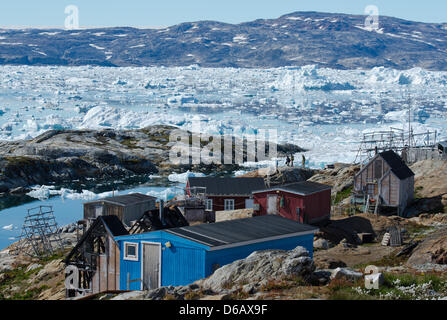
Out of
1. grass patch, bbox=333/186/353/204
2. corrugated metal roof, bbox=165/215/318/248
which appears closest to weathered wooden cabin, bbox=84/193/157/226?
corrugated metal roof, bbox=165/215/318/248

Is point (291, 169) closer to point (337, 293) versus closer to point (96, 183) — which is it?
point (96, 183)

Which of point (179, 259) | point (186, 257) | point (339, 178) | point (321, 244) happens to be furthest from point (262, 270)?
point (339, 178)

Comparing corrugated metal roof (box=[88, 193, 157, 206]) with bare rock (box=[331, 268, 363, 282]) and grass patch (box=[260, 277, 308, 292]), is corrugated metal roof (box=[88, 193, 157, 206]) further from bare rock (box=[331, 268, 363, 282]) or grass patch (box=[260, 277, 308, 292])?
grass patch (box=[260, 277, 308, 292])

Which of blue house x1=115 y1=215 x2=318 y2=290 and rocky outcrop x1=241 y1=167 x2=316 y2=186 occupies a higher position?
blue house x1=115 y1=215 x2=318 y2=290

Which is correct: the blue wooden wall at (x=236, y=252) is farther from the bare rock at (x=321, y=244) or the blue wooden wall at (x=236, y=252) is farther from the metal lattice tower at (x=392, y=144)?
the metal lattice tower at (x=392, y=144)

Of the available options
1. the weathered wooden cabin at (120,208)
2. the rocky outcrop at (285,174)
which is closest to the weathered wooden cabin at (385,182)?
the rocky outcrop at (285,174)

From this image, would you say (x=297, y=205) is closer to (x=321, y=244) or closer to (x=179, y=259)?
(x=321, y=244)

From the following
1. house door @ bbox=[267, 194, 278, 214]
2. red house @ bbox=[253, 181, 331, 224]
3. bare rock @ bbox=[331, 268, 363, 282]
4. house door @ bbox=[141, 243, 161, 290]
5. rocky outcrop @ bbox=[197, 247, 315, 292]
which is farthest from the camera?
house door @ bbox=[267, 194, 278, 214]
